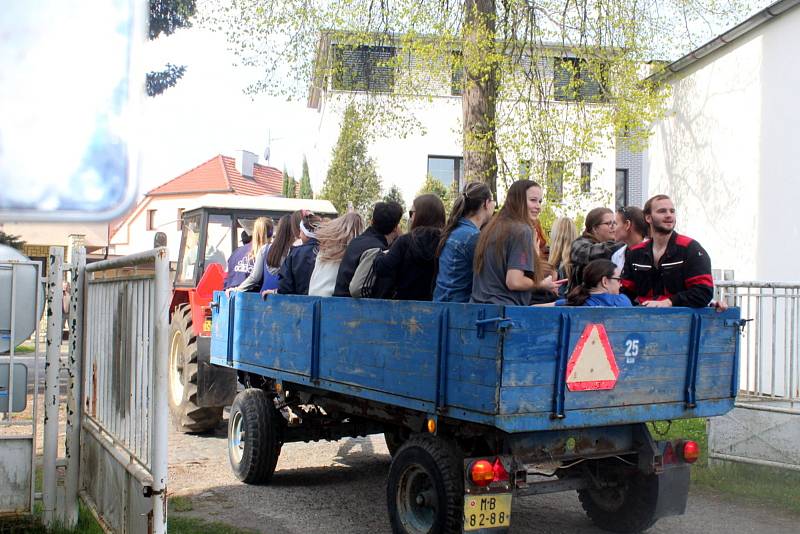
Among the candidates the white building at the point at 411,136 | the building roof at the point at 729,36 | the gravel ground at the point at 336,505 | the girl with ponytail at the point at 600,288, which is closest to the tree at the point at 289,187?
the white building at the point at 411,136

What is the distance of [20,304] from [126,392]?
1316 millimetres

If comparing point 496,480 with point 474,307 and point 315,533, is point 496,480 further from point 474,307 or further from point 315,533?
point 315,533

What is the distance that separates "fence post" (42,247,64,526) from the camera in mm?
5316

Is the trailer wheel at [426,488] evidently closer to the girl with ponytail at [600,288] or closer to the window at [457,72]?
the girl with ponytail at [600,288]

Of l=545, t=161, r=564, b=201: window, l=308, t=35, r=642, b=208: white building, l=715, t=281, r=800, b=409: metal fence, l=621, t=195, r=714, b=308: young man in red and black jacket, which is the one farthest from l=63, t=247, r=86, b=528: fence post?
l=545, t=161, r=564, b=201: window

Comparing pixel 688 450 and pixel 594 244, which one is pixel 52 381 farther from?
pixel 688 450

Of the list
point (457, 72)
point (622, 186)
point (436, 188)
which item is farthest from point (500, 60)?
point (622, 186)

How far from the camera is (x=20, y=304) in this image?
521 cm

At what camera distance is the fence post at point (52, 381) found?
5.32 metres

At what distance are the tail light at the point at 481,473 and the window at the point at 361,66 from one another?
9.46 meters

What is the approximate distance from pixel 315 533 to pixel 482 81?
7.95m

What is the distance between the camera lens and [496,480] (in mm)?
4566

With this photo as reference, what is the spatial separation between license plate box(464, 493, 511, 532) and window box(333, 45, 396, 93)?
9516 mm

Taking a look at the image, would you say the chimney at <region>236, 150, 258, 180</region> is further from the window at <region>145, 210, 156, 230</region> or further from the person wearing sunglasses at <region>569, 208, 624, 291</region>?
the window at <region>145, 210, 156, 230</region>
